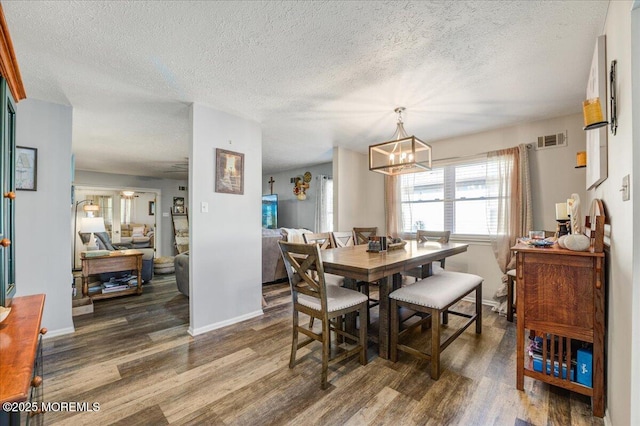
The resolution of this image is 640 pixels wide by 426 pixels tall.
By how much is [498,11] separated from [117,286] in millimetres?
5244

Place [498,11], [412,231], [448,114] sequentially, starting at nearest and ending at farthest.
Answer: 1. [498,11]
2. [448,114]
3. [412,231]

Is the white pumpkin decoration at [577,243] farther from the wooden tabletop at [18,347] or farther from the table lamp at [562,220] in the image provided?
the wooden tabletop at [18,347]

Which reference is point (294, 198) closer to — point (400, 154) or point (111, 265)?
point (111, 265)

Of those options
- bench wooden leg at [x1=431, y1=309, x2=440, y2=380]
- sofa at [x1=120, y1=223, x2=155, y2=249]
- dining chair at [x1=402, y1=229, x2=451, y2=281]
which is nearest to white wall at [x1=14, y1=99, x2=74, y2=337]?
bench wooden leg at [x1=431, y1=309, x2=440, y2=380]

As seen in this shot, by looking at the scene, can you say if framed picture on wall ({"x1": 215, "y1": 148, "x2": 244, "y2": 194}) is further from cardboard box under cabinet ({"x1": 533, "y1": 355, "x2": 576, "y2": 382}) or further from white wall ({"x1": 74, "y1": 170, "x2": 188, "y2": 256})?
white wall ({"x1": 74, "y1": 170, "x2": 188, "y2": 256})

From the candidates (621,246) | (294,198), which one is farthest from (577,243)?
(294,198)

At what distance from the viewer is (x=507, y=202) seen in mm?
3465

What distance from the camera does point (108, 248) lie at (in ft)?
15.0

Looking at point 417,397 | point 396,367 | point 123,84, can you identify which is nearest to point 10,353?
point 417,397

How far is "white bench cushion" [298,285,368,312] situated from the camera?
194 centimetres

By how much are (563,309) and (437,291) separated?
2.39ft

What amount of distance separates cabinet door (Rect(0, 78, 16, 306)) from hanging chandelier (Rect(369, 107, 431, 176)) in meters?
2.47

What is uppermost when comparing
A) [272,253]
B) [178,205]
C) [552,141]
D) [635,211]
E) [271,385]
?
[552,141]

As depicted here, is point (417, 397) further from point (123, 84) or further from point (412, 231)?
point (123, 84)
